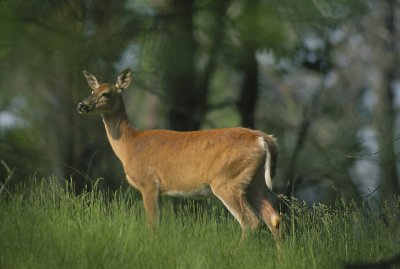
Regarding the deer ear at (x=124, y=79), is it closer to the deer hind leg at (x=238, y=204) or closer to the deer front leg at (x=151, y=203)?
the deer front leg at (x=151, y=203)

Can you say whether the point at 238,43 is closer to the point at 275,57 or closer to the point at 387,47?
the point at 275,57

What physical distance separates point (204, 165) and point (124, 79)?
123cm

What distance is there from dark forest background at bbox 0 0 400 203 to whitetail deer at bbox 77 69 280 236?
0.48 meters

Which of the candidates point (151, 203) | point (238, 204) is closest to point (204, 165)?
point (238, 204)

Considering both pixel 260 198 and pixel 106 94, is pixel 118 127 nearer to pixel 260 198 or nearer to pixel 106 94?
pixel 106 94

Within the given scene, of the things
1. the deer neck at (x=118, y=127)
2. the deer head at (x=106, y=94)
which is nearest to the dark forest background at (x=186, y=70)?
the deer neck at (x=118, y=127)

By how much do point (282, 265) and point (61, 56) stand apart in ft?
13.1

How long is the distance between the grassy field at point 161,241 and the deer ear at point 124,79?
1378 mm

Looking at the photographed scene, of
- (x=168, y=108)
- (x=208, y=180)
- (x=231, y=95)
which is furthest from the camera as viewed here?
(x=231, y=95)

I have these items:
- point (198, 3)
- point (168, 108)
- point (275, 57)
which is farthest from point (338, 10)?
point (168, 108)

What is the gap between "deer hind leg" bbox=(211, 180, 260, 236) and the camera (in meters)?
7.16

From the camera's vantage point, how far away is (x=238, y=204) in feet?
23.6

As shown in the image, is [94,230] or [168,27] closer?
[94,230]

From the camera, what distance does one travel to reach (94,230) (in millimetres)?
6113
